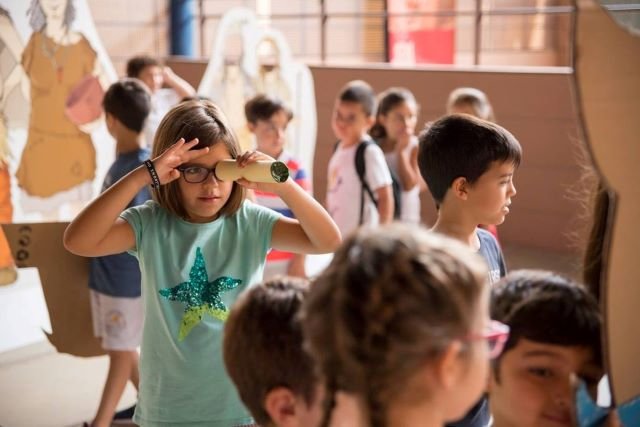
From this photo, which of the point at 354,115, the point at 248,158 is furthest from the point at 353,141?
the point at 248,158

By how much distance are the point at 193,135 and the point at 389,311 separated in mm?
1236

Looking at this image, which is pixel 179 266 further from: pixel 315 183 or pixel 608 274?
pixel 315 183

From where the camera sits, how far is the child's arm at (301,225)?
2.14 m

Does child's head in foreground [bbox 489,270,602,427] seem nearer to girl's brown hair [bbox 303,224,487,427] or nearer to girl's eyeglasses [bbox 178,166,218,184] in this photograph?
girl's brown hair [bbox 303,224,487,427]

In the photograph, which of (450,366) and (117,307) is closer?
(450,366)

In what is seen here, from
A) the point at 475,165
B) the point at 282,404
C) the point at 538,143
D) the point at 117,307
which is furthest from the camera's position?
the point at 538,143

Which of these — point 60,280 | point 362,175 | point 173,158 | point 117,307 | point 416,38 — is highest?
point 416,38

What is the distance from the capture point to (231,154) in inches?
87.7

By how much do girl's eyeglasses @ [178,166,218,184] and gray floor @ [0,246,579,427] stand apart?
2.12m

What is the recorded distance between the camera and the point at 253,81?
6387 millimetres

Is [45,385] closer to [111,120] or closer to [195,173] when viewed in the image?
[111,120]

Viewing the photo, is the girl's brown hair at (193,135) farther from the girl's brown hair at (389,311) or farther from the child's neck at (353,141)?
the child's neck at (353,141)

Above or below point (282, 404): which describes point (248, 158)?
above

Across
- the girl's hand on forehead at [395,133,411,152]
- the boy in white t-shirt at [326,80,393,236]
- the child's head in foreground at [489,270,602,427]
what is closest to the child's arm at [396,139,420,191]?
the girl's hand on forehead at [395,133,411,152]
